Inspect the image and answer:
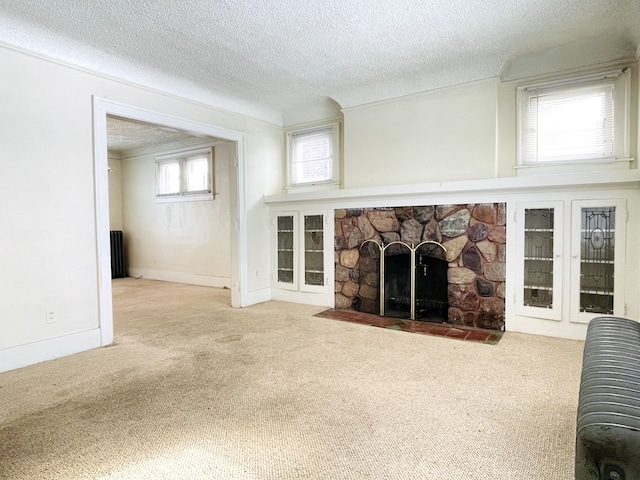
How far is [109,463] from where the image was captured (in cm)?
167

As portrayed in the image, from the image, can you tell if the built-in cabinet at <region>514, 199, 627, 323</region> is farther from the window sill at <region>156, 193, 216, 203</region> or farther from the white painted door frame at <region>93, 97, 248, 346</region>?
the window sill at <region>156, 193, 216, 203</region>

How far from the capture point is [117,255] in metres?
7.81

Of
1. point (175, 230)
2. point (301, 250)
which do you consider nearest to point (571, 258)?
point (301, 250)

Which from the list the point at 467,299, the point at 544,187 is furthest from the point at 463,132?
the point at 467,299

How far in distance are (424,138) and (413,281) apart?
158cm

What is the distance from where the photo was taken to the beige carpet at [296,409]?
1.66 metres

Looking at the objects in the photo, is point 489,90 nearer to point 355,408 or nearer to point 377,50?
point 377,50

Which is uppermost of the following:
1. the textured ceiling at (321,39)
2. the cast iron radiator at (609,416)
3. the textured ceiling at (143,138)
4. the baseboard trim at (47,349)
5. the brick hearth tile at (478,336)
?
the textured ceiling at (143,138)

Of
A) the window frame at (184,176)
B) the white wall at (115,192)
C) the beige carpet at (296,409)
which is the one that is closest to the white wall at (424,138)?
the beige carpet at (296,409)

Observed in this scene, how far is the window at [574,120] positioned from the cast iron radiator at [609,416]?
2.42 metres

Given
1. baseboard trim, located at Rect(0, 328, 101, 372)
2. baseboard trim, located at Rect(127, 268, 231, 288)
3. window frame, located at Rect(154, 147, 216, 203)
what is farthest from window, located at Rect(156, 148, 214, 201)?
baseboard trim, located at Rect(0, 328, 101, 372)

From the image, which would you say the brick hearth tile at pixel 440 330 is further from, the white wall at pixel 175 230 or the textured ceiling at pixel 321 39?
the white wall at pixel 175 230

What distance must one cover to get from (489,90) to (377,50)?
128 cm

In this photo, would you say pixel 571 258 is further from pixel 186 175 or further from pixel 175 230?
pixel 175 230
